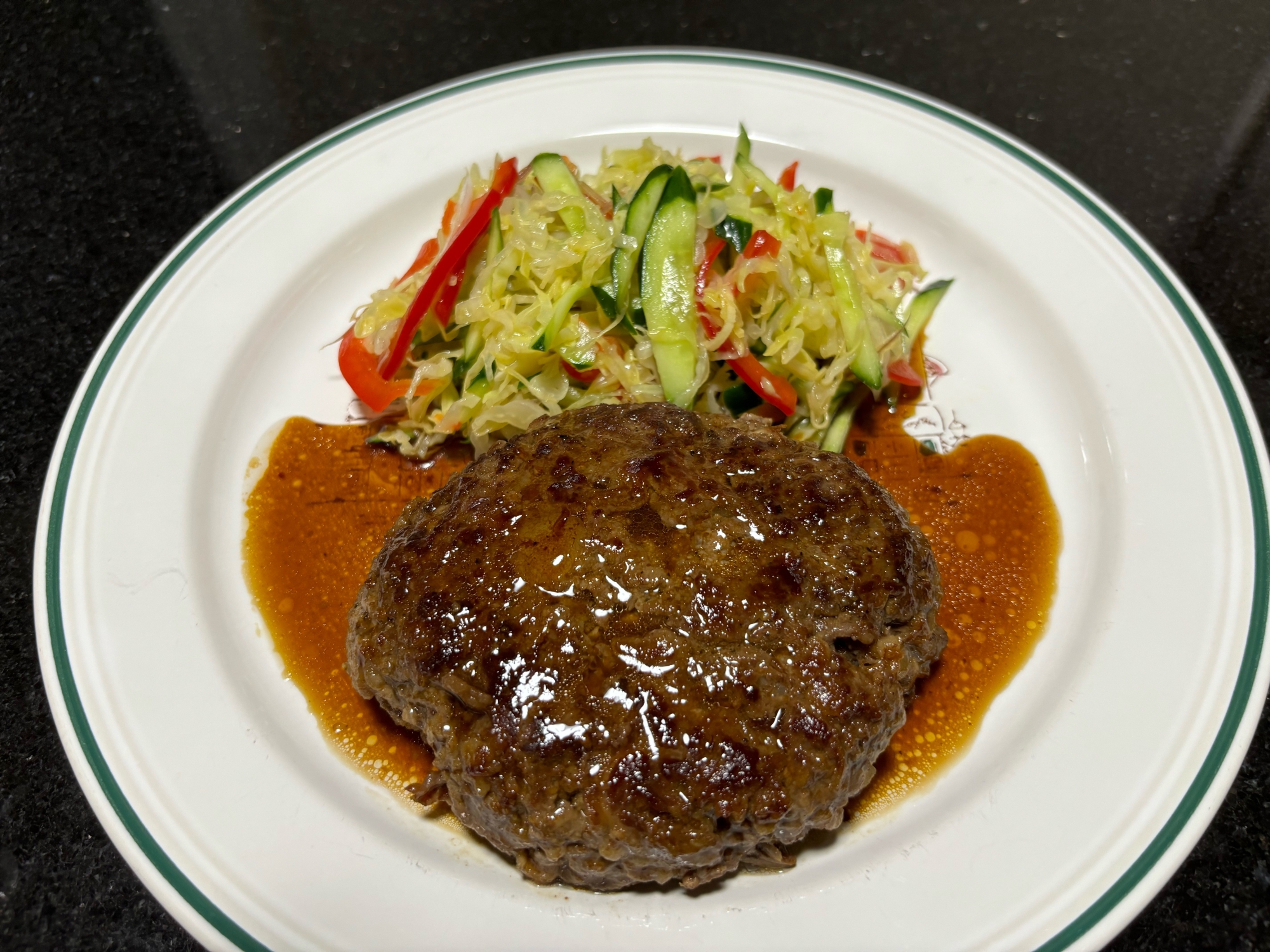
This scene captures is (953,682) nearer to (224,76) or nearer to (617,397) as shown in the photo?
(617,397)

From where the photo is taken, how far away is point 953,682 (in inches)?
123

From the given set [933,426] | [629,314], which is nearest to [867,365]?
Answer: [933,426]

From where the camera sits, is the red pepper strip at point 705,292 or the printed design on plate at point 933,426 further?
the printed design on plate at point 933,426

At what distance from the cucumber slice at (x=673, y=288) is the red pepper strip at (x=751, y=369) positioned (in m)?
0.05

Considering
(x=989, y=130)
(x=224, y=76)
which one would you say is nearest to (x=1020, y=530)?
(x=989, y=130)

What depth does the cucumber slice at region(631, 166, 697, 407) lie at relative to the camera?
136 inches

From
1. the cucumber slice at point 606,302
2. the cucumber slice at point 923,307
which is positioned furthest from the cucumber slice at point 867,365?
the cucumber slice at point 606,302

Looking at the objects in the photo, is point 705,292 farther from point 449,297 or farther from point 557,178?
point 449,297

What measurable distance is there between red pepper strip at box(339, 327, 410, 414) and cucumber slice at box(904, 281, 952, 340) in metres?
2.38

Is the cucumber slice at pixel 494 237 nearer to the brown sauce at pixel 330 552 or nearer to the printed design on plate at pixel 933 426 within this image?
the brown sauce at pixel 330 552

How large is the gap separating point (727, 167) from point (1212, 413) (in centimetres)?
250

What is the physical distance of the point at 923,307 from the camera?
393cm

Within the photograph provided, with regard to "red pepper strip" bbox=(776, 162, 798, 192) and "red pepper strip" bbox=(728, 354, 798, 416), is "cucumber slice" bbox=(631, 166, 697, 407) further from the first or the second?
"red pepper strip" bbox=(776, 162, 798, 192)

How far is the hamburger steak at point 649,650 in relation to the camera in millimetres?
2357
